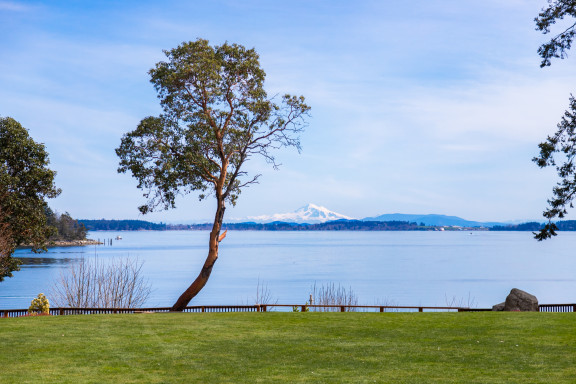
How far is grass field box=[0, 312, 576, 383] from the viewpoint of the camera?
30.9 feet

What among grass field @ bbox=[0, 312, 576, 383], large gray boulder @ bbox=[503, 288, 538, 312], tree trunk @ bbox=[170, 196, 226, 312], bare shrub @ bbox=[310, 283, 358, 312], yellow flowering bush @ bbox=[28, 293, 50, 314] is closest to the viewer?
grass field @ bbox=[0, 312, 576, 383]

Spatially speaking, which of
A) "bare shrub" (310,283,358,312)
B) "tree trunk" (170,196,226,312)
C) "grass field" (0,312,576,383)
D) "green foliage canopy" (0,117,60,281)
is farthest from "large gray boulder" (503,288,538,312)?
"green foliage canopy" (0,117,60,281)

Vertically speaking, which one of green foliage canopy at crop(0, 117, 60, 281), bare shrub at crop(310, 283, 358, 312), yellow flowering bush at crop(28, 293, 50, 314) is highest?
green foliage canopy at crop(0, 117, 60, 281)

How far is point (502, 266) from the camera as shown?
98.0 m

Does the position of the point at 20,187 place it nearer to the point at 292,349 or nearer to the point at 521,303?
the point at 292,349

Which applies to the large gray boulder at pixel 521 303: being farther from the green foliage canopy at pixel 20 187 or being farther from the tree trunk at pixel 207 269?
the green foliage canopy at pixel 20 187

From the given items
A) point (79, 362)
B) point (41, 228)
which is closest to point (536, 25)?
point (79, 362)

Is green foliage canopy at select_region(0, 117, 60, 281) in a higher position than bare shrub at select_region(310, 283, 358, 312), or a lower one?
higher

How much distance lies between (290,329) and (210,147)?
1021 cm

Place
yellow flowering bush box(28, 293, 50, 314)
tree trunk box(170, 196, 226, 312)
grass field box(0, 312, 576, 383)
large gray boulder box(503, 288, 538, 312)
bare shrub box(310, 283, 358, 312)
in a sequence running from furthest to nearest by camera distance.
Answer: bare shrub box(310, 283, 358, 312) < tree trunk box(170, 196, 226, 312) < large gray boulder box(503, 288, 538, 312) < yellow flowering bush box(28, 293, 50, 314) < grass field box(0, 312, 576, 383)

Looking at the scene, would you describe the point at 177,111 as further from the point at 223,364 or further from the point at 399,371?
the point at 399,371

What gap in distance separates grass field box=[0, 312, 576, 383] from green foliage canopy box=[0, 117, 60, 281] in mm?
7188

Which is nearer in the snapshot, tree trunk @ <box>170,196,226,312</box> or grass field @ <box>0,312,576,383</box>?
grass field @ <box>0,312,576,383</box>

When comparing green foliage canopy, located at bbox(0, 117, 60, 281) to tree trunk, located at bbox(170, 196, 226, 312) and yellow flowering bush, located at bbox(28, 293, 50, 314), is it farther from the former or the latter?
tree trunk, located at bbox(170, 196, 226, 312)
